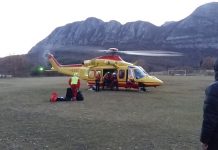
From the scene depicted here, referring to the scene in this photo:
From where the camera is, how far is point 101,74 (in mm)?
30250

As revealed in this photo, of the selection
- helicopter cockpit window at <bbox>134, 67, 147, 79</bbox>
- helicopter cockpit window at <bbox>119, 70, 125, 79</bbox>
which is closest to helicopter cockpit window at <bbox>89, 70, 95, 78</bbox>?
helicopter cockpit window at <bbox>119, 70, 125, 79</bbox>

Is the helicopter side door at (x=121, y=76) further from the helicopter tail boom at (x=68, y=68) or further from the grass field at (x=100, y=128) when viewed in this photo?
the grass field at (x=100, y=128)

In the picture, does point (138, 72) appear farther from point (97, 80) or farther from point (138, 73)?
point (97, 80)

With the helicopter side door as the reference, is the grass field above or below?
below

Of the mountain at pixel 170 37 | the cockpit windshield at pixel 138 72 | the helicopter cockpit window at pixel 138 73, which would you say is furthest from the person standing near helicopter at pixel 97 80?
the mountain at pixel 170 37

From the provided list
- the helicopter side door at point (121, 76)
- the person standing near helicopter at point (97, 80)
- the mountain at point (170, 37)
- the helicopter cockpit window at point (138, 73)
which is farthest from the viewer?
the mountain at point (170, 37)

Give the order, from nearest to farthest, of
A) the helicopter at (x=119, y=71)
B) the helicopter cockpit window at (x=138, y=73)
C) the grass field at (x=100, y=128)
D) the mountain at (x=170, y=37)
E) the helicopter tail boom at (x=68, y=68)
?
the grass field at (x=100, y=128) < the helicopter at (x=119, y=71) < the helicopter cockpit window at (x=138, y=73) < the helicopter tail boom at (x=68, y=68) < the mountain at (x=170, y=37)

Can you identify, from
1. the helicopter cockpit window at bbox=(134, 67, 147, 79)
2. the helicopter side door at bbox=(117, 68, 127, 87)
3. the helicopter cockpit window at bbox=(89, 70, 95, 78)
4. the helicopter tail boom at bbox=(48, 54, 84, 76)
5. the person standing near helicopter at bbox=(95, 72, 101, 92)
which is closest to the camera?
the helicopter cockpit window at bbox=(134, 67, 147, 79)

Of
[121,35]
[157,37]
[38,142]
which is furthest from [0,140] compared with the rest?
[121,35]

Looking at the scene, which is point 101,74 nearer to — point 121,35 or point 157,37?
point 157,37

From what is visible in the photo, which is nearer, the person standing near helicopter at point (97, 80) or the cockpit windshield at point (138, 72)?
the cockpit windshield at point (138, 72)

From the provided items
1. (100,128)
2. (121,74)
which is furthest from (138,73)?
(100,128)

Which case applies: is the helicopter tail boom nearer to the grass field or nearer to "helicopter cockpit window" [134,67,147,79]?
"helicopter cockpit window" [134,67,147,79]

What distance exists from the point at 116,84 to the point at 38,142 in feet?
65.0
